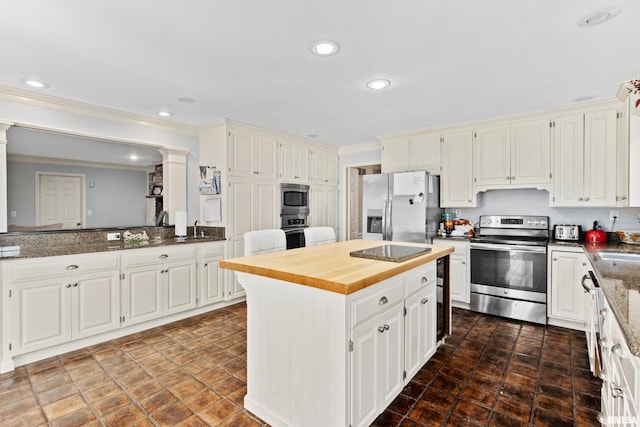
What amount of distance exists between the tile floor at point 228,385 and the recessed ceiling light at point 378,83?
→ 2400mm

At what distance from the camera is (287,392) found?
70.0 inches

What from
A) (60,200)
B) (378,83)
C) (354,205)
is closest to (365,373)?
(378,83)

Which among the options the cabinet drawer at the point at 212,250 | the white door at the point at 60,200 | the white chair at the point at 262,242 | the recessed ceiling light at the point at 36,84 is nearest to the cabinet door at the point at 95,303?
the white door at the point at 60,200

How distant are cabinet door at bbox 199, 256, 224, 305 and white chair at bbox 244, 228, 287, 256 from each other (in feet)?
4.44

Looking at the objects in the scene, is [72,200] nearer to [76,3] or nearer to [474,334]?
[76,3]

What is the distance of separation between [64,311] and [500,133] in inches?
193

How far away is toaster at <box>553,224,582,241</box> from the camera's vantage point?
350cm

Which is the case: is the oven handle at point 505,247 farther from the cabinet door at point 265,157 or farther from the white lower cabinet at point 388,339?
the cabinet door at point 265,157

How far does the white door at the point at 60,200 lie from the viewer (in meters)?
3.13

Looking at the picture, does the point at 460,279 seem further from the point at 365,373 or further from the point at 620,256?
the point at 365,373

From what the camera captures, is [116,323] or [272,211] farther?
[272,211]

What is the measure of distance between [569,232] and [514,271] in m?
0.76

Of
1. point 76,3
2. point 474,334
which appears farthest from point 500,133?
point 76,3

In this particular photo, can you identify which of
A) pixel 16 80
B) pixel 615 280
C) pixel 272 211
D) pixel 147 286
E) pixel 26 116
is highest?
pixel 16 80
